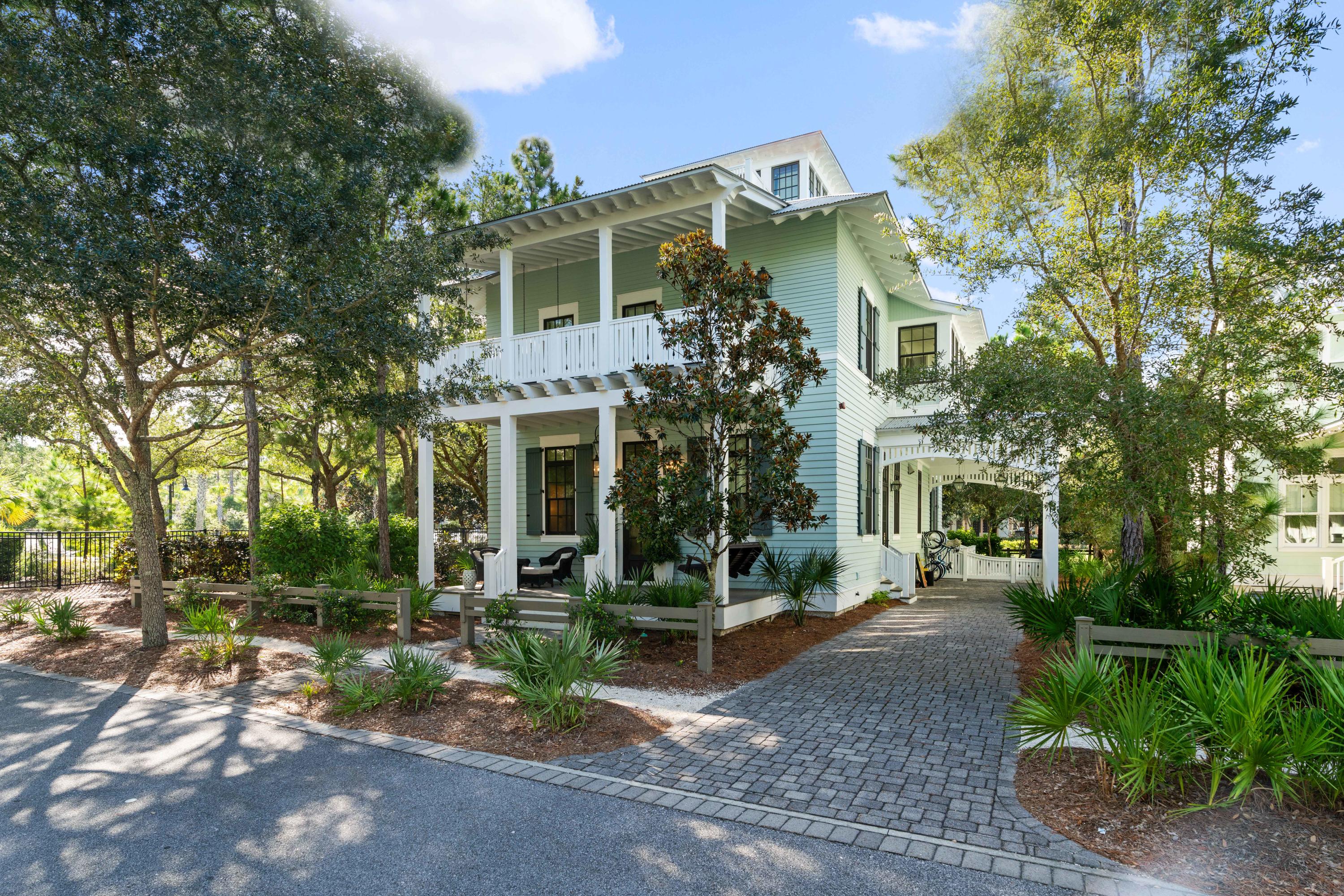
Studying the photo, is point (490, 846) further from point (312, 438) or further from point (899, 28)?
point (312, 438)

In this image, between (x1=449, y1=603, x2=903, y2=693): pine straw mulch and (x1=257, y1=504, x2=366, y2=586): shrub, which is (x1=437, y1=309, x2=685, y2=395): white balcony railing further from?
(x1=449, y1=603, x2=903, y2=693): pine straw mulch

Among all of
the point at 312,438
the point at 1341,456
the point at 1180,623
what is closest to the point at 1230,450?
the point at 1180,623

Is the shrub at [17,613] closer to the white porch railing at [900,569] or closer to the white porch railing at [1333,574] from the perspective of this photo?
the white porch railing at [900,569]

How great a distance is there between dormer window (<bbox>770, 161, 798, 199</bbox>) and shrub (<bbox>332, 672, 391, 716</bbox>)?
42.6 feet

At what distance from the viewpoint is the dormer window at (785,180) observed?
51.3 feet

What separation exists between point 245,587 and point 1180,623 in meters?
12.2

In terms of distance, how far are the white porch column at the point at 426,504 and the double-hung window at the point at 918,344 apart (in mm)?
10261

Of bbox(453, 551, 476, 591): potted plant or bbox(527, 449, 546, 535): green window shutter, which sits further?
bbox(527, 449, 546, 535): green window shutter

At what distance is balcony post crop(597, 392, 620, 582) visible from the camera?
9.82 m

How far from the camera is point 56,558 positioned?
54.6ft

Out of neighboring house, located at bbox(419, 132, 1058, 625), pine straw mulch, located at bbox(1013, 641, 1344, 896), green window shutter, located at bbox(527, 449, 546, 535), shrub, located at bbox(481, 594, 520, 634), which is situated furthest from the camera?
green window shutter, located at bbox(527, 449, 546, 535)

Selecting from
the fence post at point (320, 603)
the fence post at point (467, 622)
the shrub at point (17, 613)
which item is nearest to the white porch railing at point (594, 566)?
the fence post at point (467, 622)

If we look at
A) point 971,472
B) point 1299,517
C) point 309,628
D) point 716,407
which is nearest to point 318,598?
point 309,628

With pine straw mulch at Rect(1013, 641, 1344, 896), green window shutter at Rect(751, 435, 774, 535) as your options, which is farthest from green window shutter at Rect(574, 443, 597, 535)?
pine straw mulch at Rect(1013, 641, 1344, 896)
